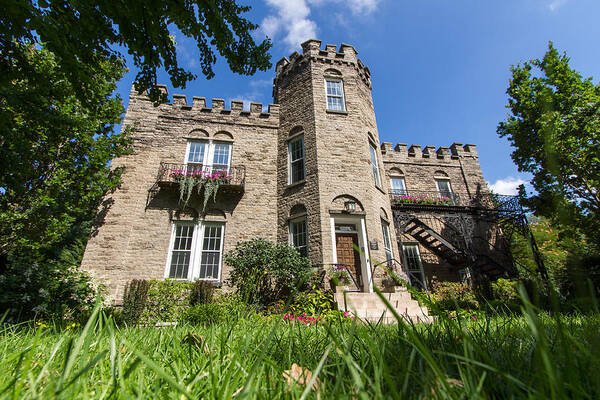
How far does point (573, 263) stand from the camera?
0.67 m

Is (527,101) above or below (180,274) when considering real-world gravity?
above

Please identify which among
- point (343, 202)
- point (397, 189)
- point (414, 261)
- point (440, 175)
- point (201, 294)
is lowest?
point (201, 294)

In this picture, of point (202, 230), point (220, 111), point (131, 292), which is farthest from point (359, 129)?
point (131, 292)

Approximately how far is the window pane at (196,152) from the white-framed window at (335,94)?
6475mm

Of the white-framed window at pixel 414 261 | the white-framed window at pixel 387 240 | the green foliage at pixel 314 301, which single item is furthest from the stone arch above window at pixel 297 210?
the white-framed window at pixel 414 261

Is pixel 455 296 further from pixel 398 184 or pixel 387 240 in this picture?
pixel 398 184

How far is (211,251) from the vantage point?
11500 millimetres

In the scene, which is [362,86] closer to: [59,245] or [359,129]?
[359,129]

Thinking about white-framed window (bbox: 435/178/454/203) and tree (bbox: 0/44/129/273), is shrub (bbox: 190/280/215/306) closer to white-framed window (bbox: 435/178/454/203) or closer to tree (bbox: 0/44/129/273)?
tree (bbox: 0/44/129/273)

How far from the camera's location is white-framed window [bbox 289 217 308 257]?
11163 mm

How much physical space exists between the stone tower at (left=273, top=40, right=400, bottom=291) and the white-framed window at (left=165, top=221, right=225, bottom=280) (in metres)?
2.82

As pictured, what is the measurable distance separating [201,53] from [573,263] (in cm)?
708

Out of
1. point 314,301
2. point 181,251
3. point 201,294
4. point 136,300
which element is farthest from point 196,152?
point 314,301

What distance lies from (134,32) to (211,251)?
27.5 ft
